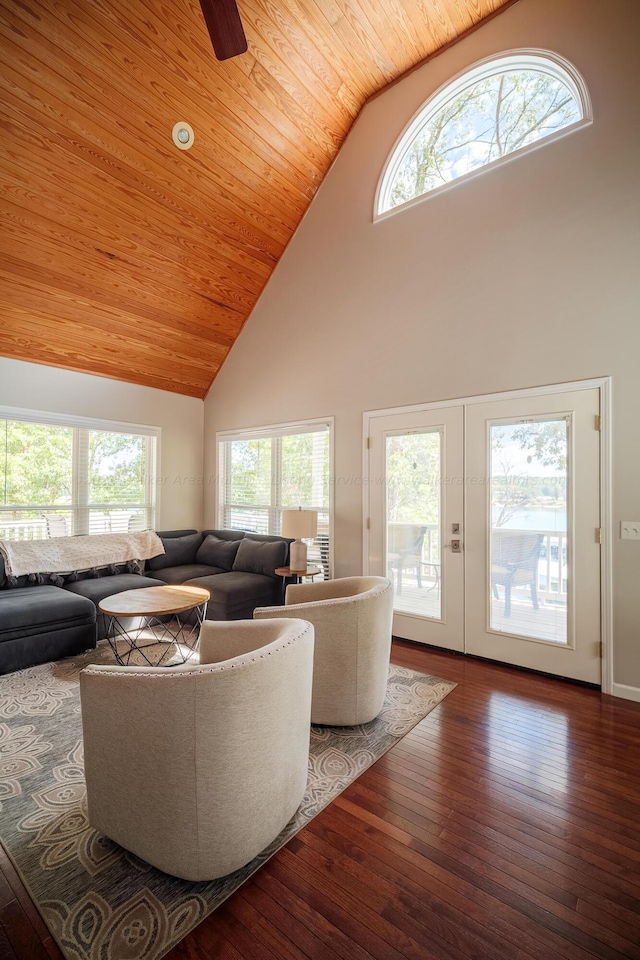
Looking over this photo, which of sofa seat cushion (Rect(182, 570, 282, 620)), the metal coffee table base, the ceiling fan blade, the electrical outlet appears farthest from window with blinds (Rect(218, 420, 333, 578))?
the ceiling fan blade

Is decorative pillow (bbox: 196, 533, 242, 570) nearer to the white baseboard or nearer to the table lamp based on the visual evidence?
the table lamp

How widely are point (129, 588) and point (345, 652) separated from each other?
8.94 feet

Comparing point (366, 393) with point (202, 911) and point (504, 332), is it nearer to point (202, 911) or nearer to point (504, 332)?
point (504, 332)

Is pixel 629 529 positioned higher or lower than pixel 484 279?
lower

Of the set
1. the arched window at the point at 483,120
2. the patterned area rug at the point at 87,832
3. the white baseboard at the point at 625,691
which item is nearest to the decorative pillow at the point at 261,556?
the patterned area rug at the point at 87,832

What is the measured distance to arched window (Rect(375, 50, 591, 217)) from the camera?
133 inches

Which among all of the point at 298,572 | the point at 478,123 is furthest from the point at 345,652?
the point at 478,123

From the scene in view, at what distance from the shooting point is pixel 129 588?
4.32 meters

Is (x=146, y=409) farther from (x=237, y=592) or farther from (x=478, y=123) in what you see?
(x=478, y=123)

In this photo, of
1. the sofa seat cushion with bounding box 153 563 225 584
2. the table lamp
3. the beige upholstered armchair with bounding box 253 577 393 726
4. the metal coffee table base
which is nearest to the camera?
the beige upholstered armchair with bounding box 253 577 393 726

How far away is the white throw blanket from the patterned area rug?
4.70 feet

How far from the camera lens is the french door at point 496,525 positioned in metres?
3.16

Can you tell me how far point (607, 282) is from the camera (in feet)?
10.0

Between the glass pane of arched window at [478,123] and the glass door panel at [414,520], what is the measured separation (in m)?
2.32
